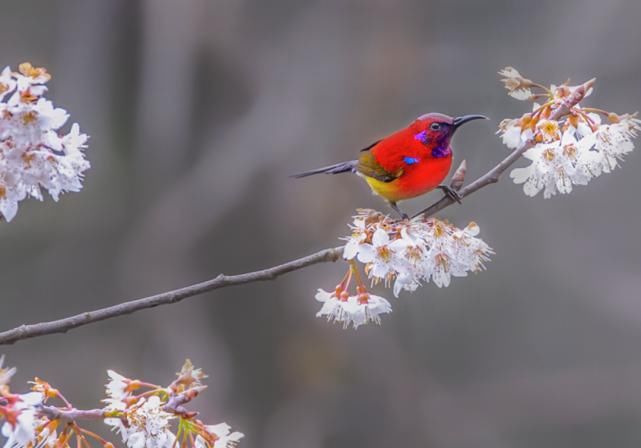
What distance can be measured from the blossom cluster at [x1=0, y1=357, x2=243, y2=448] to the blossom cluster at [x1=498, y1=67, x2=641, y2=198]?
53cm

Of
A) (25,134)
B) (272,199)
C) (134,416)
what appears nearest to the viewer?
(25,134)

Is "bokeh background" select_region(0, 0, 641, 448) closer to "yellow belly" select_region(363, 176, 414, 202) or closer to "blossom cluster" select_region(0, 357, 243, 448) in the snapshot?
"yellow belly" select_region(363, 176, 414, 202)

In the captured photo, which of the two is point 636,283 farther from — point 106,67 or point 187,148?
point 106,67

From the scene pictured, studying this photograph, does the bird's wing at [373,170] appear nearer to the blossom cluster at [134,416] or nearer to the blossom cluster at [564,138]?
the blossom cluster at [564,138]

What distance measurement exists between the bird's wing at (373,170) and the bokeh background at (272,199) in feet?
6.86

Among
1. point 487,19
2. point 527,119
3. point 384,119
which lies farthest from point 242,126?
point 527,119

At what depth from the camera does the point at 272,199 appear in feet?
12.8

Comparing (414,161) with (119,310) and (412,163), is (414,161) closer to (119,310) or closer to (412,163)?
(412,163)

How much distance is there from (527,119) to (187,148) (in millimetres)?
2800

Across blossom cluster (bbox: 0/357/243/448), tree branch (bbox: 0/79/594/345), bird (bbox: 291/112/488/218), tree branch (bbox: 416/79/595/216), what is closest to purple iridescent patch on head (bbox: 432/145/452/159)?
bird (bbox: 291/112/488/218)

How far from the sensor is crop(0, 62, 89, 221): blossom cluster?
93 centimetres

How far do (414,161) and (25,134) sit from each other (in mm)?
736

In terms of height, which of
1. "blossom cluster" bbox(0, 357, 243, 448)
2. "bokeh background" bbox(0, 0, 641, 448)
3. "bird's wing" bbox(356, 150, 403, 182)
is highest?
"bird's wing" bbox(356, 150, 403, 182)

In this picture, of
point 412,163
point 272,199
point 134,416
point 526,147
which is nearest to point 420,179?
point 412,163
